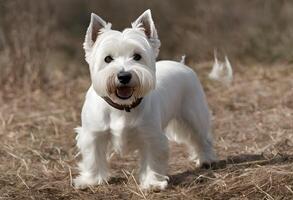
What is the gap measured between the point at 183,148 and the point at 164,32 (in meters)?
7.36

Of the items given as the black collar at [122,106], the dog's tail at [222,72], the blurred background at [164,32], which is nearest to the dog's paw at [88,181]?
the black collar at [122,106]

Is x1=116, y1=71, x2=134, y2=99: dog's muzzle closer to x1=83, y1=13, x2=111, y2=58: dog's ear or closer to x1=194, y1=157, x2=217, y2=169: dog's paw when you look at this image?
x1=83, y1=13, x2=111, y2=58: dog's ear

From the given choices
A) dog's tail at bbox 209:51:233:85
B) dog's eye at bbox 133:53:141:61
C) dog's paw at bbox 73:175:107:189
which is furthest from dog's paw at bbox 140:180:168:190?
dog's tail at bbox 209:51:233:85

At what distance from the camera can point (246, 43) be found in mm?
12086

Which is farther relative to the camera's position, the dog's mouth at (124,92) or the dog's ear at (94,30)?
the dog's ear at (94,30)

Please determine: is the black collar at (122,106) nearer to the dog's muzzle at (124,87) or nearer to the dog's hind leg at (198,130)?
the dog's muzzle at (124,87)

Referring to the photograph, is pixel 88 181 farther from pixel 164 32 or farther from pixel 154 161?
pixel 164 32

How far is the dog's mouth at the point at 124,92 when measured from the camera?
443 cm

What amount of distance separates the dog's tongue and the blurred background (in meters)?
4.80

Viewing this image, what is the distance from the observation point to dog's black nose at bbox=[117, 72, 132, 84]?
14.3 feet

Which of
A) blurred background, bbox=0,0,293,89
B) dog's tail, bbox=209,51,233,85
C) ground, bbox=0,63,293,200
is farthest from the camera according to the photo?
blurred background, bbox=0,0,293,89

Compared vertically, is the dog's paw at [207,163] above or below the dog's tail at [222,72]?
below

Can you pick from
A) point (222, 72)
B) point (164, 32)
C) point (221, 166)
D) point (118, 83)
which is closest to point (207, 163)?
point (221, 166)

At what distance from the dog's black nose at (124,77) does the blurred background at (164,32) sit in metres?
4.92
